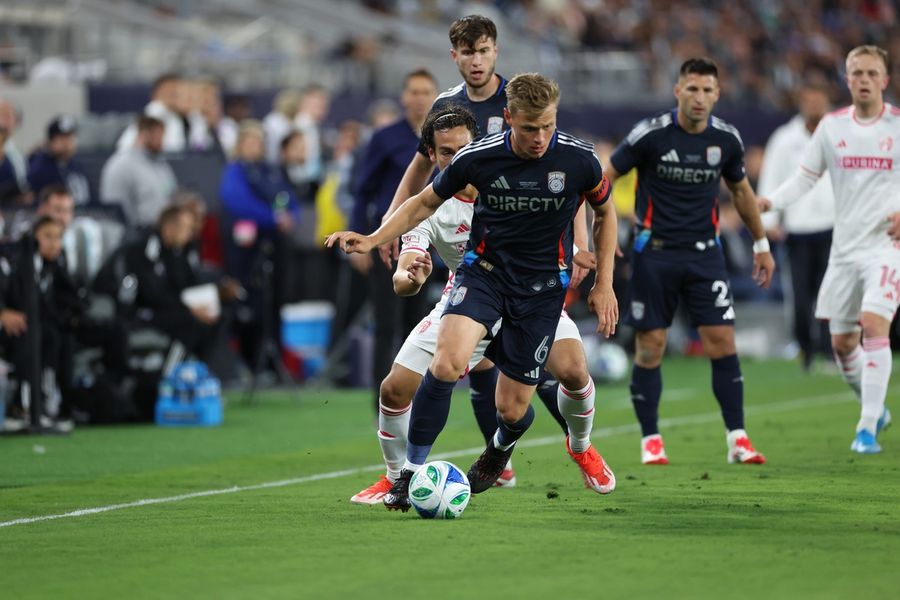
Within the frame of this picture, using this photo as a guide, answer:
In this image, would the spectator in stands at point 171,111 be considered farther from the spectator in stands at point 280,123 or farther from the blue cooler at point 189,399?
the blue cooler at point 189,399

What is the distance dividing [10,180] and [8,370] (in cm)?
248

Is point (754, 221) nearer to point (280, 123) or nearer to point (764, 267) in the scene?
point (764, 267)

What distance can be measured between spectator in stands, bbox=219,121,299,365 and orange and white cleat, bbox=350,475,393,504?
7836 mm

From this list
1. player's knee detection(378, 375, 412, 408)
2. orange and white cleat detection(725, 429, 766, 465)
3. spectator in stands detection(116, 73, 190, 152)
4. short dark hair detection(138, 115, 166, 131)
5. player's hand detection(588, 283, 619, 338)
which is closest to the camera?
player's hand detection(588, 283, 619, 338)

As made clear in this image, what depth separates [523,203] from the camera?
25.5ft

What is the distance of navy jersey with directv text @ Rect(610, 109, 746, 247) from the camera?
1003 centimetres

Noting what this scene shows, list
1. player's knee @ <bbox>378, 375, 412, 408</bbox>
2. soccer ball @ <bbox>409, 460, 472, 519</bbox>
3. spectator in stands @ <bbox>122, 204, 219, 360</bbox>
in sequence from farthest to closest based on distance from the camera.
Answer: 1. spectator in stands @ <bbox>122, 204, 219, 360</bbox>
2. player's knee @ <bbox>378, 375, 412, 408</bbox>
3. soccer ball @ <bbox>409, 460, 472, 519</bbox>

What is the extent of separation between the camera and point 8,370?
12742 millimetres

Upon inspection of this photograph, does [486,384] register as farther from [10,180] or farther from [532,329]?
[10,180]

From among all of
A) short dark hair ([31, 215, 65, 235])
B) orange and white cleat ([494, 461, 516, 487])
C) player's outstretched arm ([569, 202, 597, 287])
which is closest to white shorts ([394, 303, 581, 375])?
player's outstretched arm ([569, 202, 597, 287])

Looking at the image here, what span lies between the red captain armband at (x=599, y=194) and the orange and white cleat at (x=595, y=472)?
1.35 meters

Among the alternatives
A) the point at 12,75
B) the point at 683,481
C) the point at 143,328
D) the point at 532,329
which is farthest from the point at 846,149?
the point at 12,75

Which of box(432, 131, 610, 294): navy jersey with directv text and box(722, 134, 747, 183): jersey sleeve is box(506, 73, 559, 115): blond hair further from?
box(722, 134, 747, 183): jersey sleeve

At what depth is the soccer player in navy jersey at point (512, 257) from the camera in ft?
25.2
